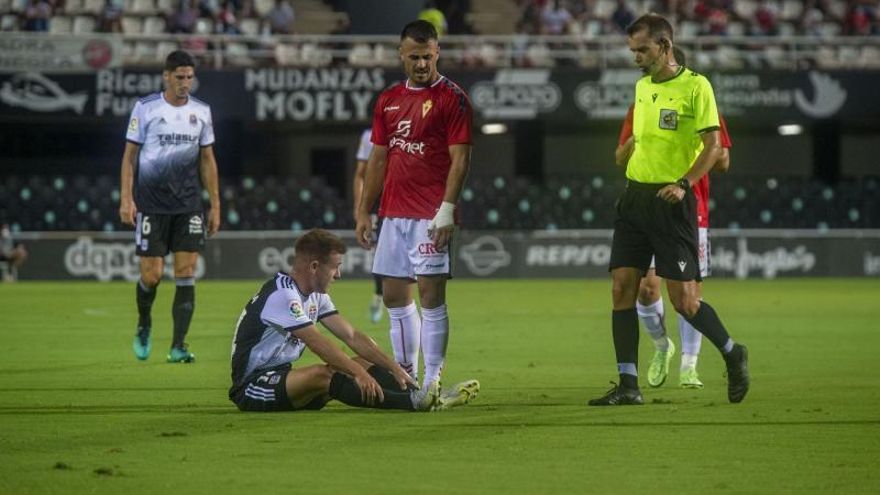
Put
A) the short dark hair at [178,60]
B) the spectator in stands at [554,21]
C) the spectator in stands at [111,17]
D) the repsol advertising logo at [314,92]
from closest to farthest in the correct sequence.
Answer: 1. the short dark hair at [178,60]
2. the spectator in stands at [111,17]
3. the repsol advertising logo at [314,92]
4. the spectator in stands at [554,21]

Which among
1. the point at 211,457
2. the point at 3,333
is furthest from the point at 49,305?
the point at 211,457

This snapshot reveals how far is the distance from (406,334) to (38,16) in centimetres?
2242

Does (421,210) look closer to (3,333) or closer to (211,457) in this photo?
(211,457)

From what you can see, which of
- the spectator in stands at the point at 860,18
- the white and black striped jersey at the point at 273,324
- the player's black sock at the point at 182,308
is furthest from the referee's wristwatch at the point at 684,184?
the spectator in stands at the point at 860,18

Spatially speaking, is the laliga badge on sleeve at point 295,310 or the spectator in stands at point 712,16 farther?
the spectator in stands at point 712,16

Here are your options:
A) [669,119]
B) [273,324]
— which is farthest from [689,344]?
[273,324]

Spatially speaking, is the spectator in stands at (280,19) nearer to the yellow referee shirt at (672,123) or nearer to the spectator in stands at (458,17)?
the spectator in stands at (458,17)

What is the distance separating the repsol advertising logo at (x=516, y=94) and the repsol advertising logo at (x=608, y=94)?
1.62 ft

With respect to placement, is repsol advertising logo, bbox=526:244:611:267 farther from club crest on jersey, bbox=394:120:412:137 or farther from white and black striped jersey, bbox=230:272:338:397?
white and black striped jersey, bbox=230:272:338:397

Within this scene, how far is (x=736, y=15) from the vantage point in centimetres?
3409

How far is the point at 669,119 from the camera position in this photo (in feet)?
32.1

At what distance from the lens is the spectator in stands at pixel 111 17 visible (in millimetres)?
30922

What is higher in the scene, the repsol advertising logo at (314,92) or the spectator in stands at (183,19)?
the spectator in stands at (183,19)

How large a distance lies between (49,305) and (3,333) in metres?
5.60
